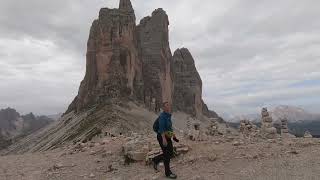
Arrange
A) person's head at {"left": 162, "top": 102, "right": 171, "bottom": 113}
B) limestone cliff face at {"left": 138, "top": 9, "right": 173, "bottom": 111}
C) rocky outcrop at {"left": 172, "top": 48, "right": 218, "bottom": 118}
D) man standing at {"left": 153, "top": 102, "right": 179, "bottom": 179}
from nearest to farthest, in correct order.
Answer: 1. person's head at {"left": 162, "top": 102, "right": 171, "bottom": 113}
2. man standing at {"left": 153, "top": 102, "right": 179, "bottom": 179}
3. limestone cliff face at {"left": 138, "top": 9, "right": 173, "bottom": 111}
4. rocky outcrop at {"left": 172, "top": 48, "right": 218, "bottom": 118}

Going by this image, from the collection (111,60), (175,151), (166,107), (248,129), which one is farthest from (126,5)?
(166,107)

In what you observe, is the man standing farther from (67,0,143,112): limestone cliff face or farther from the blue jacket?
(67,0,143,112): limestone cliff face

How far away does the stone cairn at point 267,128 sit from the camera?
25.6m

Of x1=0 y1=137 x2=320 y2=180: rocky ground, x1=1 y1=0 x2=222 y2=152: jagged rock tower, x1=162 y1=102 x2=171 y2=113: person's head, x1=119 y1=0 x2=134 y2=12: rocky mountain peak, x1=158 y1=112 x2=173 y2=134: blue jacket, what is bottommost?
x1=0 y1=137 x2=320 y2=180: rocky ground

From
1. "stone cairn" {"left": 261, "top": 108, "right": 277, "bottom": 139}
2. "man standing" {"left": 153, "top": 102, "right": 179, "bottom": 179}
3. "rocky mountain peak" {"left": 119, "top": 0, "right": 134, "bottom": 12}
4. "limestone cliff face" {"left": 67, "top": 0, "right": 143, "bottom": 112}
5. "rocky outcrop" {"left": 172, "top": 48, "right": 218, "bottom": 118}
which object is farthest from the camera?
"rocky outcrop" {"left": 172, "top": 48, "right": 218, "bottom": 118}

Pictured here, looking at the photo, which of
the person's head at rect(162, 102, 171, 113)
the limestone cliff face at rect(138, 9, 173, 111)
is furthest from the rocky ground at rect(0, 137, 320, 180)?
the limestone cliff face at rect(138, 9, 173, 111)

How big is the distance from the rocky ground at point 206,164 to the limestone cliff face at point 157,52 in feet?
430

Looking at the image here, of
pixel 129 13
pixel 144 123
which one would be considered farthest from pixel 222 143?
pixel 129 13

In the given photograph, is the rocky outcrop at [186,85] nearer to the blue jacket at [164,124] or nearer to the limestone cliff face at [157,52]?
the limestone cliff face at [157,52]

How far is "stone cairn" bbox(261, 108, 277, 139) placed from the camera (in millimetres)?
25562

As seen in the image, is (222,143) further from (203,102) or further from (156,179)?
(203,102)

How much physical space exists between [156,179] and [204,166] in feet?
6.65

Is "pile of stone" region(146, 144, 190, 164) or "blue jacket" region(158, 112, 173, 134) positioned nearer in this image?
"blue jacket" region(158, 112, 173, 134)

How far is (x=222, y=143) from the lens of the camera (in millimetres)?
21812
